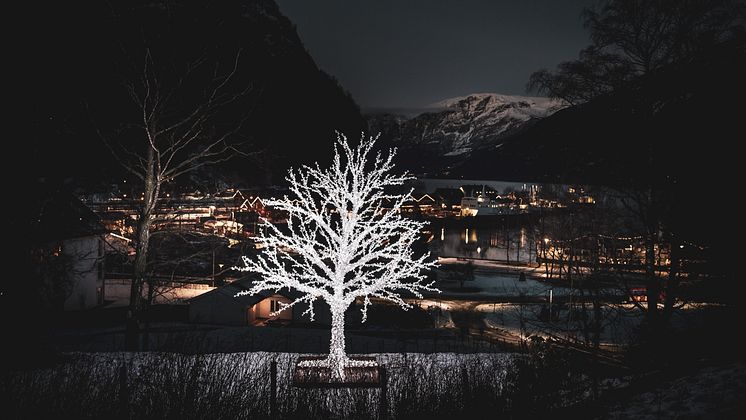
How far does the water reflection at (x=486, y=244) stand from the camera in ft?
221

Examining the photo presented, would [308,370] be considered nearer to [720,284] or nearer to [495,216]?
[720,284]

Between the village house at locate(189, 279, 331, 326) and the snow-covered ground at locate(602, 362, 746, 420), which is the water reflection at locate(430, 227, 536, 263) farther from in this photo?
the snow-covered ground at locate(602, 362, 746, 420)

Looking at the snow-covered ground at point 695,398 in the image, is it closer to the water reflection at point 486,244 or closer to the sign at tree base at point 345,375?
the sign at tree base at point 345,375

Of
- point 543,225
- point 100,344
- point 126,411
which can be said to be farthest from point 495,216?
point 126,411

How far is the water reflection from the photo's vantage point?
67.2m

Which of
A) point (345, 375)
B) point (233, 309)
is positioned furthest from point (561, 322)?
point (345, 375)

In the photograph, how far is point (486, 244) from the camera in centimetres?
8138

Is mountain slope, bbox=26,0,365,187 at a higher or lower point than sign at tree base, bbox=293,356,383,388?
higher

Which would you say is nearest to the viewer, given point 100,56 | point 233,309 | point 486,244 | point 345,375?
point 345,375

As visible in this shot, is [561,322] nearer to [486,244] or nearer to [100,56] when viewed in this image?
[100,56]

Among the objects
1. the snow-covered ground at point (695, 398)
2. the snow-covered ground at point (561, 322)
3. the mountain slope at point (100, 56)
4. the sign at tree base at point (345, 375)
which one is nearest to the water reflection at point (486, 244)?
the snow-covered ground at point (561, 322)

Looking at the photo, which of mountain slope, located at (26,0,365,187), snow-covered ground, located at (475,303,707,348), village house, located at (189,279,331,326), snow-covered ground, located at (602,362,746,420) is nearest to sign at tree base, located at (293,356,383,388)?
snow-covered ground, located at (602,362,746,420)

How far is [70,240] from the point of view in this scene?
3148 centimetres

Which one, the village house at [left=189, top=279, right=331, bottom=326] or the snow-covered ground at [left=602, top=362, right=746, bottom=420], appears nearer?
the snow-covered ground at [left=602, top=362, right=746, bottom=420]
